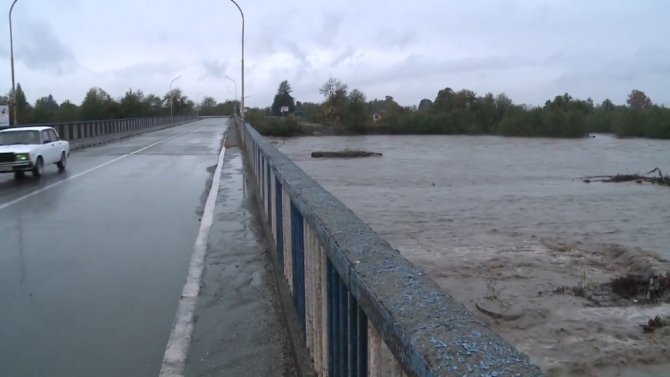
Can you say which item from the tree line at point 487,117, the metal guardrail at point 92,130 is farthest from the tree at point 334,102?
the metal guardrail at point 92,130

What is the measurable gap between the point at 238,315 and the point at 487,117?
10550 centimetres

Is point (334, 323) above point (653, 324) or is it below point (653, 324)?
above

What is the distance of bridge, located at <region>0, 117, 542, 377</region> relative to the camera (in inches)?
83.2

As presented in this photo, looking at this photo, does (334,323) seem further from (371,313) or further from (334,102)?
(334,102)

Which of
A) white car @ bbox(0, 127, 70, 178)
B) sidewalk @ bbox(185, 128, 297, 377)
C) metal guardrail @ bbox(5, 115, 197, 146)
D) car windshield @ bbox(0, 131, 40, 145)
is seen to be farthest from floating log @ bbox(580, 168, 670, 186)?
metal guardrail @ bbox(5, 115, 197, 146)

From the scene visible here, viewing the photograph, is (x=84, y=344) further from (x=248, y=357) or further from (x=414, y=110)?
(x=414, y=110)

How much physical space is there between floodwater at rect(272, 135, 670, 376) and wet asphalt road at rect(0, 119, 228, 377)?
4.15 meters

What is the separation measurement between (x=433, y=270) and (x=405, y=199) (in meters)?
11.5

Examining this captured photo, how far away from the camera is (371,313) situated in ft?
7.56

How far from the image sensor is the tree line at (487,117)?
272 ft

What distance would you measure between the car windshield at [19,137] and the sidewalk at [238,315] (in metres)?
11.8

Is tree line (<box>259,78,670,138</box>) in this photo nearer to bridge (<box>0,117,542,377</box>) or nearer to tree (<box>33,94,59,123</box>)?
tree (<box>33,94,59,123</box>)

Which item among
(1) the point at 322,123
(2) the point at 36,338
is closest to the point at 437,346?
(2) the point at 36,338

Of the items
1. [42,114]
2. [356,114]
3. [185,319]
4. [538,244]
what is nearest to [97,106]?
[42,114]
